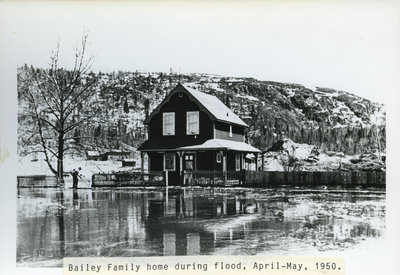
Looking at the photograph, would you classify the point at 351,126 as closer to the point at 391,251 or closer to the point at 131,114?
the point at 391,251

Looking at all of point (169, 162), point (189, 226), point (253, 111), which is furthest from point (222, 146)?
point (189, 226)

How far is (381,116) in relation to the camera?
47.6 ft

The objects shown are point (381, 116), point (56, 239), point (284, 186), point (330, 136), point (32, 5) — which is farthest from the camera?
→ point (284, 186)

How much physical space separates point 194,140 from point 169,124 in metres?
1.40

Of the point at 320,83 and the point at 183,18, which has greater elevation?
the point at 183,18

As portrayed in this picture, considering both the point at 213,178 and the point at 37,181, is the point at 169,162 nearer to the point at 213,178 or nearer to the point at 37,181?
the point at 213,178

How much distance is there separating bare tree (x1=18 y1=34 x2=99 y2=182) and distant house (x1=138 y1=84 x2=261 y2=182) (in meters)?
4.86

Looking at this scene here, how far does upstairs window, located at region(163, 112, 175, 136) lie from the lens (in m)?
22.1

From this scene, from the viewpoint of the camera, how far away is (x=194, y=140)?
888 inches

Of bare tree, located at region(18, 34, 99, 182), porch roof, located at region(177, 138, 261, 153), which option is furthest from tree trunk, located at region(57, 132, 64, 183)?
porch roof, located at region(177, 138, 261, 153)

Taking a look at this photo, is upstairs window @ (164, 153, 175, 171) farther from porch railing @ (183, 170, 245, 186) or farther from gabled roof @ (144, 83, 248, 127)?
gabled roof @ (144, 83, 248, 127)

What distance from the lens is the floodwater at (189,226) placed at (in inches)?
483

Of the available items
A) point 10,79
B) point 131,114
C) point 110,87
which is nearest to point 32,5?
point 10,79

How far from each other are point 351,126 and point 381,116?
7.41 feet
